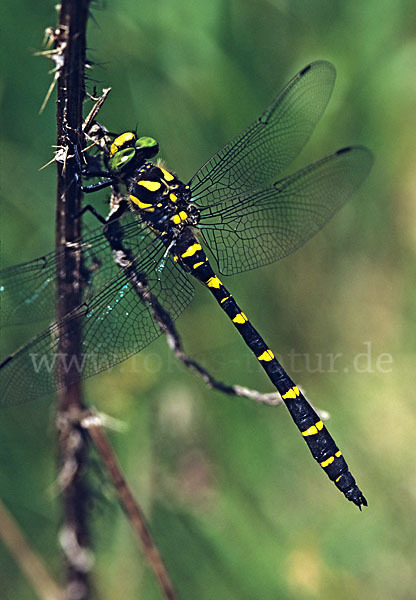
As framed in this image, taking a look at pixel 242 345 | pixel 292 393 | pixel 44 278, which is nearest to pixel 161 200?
pixel 44 278

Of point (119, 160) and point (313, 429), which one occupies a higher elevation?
point (119, 160)

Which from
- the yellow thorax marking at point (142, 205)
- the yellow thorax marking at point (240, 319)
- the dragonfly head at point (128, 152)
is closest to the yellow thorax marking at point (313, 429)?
the yellow thorax marking at point (240, 319)

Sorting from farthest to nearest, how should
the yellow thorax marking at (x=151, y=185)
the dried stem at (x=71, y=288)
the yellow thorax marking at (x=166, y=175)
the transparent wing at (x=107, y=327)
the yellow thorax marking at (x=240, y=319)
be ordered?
the yellow thorax marking at (x=240, y=319), the yellow thorax marking at (x=166, y=175), the yellow thorax marking at (x=151, y=185), the transparent wing at (x=107, y=327), the dried stem at (x=71, y=288)

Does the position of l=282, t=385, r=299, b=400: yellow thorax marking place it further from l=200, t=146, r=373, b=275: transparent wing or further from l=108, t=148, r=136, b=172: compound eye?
l=108, t=148, r=136, b=172: compound eye

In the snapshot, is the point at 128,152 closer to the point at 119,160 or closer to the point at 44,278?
the point at 119,160

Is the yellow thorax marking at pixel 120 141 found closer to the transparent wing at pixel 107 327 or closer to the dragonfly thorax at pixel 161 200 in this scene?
the dragonfly thorax at pixel 161 200

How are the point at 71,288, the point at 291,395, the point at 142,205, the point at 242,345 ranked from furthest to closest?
the point at 242,345 < the point at 291,395 < the point at 142,205 < the point at 71,288

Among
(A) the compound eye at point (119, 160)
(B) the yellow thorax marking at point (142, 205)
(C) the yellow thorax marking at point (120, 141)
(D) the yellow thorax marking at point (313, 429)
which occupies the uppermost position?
(C) the yellow thorax marking at point (120, 141)

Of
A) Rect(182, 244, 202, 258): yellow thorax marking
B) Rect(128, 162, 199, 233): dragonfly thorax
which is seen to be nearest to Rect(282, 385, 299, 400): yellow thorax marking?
Rect(182, 244, 202, 258): yellow thorax marking

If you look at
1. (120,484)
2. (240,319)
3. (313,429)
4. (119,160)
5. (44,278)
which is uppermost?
(119,160)
